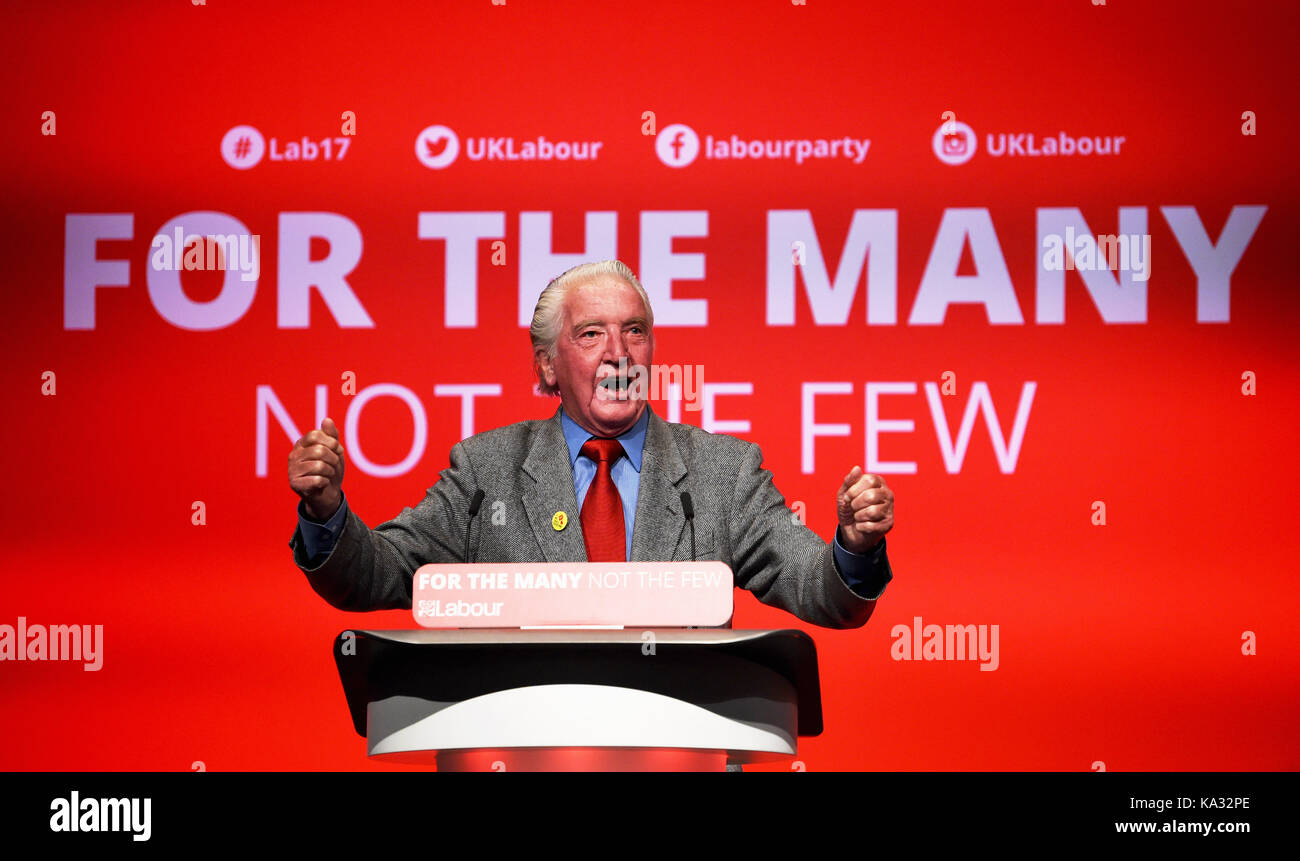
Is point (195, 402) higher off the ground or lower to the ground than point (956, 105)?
lower

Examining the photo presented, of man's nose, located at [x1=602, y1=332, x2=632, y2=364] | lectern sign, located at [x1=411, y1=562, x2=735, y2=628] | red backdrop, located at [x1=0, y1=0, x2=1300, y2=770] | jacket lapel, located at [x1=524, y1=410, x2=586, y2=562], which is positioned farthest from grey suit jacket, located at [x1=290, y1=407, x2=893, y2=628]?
red backdrop, located at [x1=0, y1=0, x2=1300, y2=770]

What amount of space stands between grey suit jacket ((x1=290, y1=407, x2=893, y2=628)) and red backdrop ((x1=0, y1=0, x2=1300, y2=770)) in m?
1.30

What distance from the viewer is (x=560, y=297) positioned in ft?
8.59

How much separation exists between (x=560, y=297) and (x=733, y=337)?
4.24ft

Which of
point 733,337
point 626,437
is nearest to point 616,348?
point 626,437

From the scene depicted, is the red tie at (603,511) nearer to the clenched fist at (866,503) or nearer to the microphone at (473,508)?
the microphone at (473,508)

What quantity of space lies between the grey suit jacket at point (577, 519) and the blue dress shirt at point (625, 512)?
0.10 ft

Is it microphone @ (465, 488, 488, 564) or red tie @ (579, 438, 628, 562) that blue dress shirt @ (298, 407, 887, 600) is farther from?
microphone @ (465, 488, 488, 564)

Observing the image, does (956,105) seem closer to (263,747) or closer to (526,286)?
(526,286)
